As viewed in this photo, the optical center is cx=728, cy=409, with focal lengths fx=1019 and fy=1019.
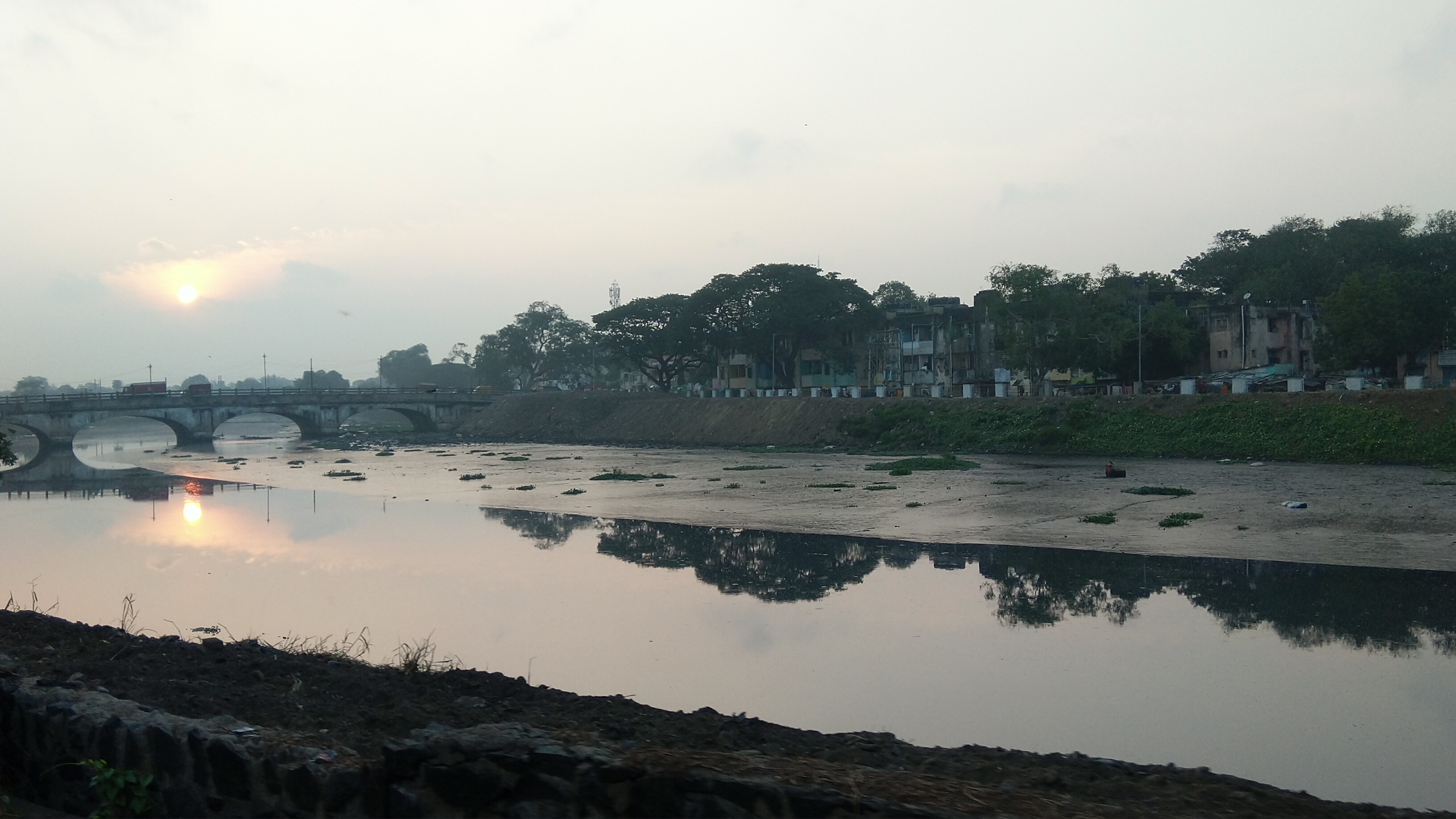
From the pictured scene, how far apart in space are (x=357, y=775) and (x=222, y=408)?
9821cm

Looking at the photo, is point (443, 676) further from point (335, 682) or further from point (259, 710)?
point (259, 710)

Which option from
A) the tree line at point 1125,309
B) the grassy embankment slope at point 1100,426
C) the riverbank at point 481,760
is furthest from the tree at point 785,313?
the riverbank at point 481,760

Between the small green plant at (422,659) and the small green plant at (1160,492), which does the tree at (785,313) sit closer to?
the small green plant at (1160,492)

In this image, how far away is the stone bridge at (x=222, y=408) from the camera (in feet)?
279

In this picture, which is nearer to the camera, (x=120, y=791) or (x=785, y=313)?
(x=120, y=791)

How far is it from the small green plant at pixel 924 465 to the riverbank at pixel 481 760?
120ft

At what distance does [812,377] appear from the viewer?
102m

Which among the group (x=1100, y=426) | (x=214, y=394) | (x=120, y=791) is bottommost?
(x=120, y=791)

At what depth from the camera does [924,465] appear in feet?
160

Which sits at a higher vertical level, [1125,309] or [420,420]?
[1125,309]

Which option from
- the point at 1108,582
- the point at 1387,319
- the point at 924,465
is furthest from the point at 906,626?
the point at 1387,319

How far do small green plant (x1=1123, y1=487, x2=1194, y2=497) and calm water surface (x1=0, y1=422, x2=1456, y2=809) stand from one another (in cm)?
1209

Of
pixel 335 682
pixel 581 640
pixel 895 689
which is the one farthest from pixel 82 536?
pixel 895 689

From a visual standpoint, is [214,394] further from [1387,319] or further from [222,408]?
[1387,319]
